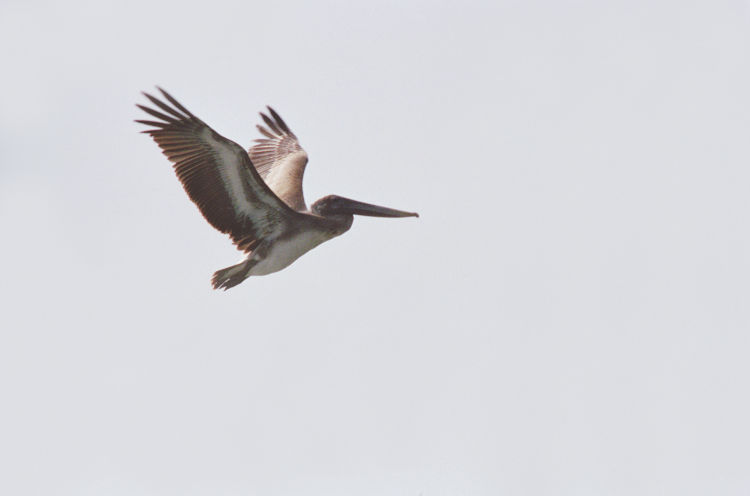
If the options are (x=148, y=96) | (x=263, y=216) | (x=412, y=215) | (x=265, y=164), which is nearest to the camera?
(x=148, y=96)

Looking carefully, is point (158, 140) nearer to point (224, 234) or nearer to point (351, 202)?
point (224, 234)

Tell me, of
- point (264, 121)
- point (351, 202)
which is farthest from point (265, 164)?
point (351, 202)

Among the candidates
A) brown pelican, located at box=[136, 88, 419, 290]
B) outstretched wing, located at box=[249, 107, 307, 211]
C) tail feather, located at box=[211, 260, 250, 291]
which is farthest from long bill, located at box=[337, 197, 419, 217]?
tail feather, located at box=[211, 260, 250, 291]

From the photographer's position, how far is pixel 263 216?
17.8 metres

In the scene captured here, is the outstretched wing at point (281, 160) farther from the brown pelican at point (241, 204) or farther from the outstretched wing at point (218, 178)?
the outstretched wing at point (218, 178)

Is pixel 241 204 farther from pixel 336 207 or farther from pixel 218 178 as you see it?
pixel 336 207

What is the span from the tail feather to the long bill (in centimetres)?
158

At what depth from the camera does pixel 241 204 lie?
57.9 ft

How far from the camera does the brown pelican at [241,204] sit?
663 inches

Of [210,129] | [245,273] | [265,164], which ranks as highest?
[265,164]

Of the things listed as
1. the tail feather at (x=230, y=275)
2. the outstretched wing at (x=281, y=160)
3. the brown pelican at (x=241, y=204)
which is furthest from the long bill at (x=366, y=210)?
the tail feather at (x=230, y=275)

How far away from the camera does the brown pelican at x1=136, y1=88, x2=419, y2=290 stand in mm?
16828

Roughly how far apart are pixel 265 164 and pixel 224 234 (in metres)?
3.53

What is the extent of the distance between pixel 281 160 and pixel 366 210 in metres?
2.75
